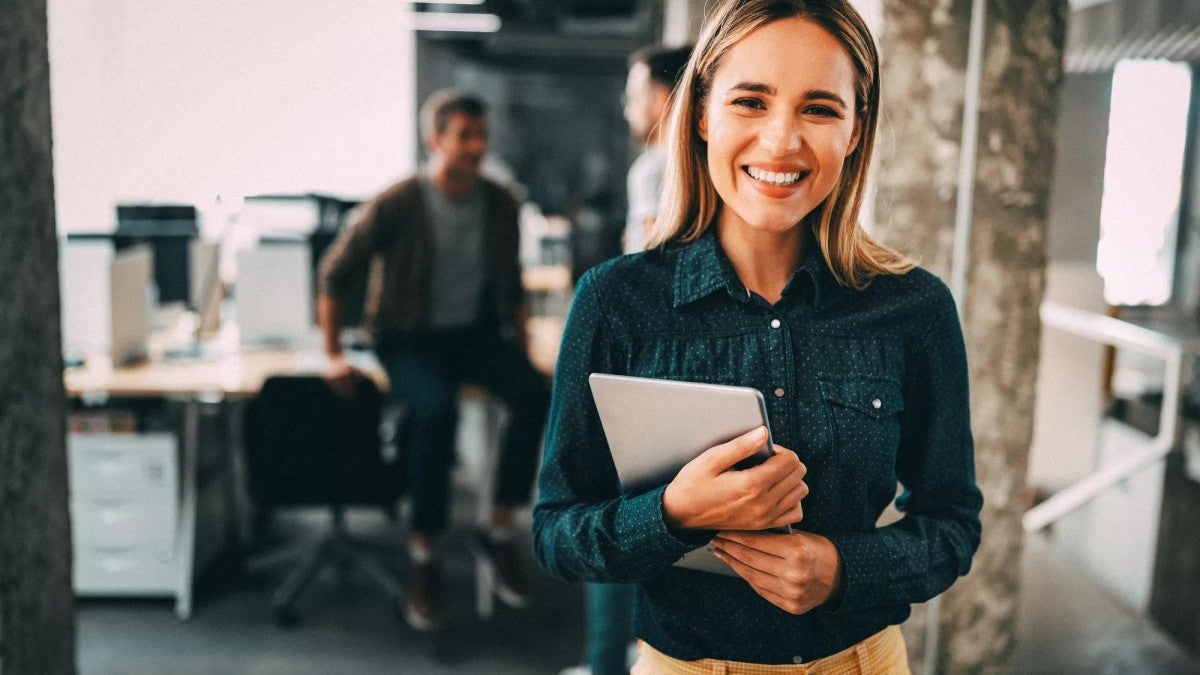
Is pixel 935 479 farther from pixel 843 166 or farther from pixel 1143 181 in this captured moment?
pixel 1143 181

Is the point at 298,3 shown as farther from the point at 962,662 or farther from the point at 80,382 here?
the point at 962,662

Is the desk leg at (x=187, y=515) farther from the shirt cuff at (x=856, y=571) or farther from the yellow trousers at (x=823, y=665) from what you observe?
the shirt cuff at (x=856, y=571)

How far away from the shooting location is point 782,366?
1.06m

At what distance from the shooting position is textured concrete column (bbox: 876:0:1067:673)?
7.27ft

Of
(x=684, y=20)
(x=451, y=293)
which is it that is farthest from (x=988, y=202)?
(x=684, y=20)

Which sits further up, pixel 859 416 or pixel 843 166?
Result: pixel 843 166

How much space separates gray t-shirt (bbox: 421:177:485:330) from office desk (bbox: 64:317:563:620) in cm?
32

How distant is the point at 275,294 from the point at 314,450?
1.11m

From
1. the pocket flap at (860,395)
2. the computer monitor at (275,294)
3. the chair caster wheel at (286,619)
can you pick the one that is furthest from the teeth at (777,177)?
the computer monitor at (275,294)

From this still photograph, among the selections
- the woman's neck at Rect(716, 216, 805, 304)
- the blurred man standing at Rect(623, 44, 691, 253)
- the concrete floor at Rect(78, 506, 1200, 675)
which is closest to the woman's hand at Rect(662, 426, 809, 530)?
the woman's neck at Rect(716, 216, 805, 304)

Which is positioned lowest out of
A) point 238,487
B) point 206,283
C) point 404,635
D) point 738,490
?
point 404,635

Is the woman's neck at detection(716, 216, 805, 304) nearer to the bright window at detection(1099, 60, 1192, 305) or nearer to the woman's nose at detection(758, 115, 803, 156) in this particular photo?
the woman's nose at detection(758, 115, 803, 156)

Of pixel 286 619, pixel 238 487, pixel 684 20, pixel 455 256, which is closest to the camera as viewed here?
pixel 286 619

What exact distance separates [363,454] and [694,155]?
2.43 metres
